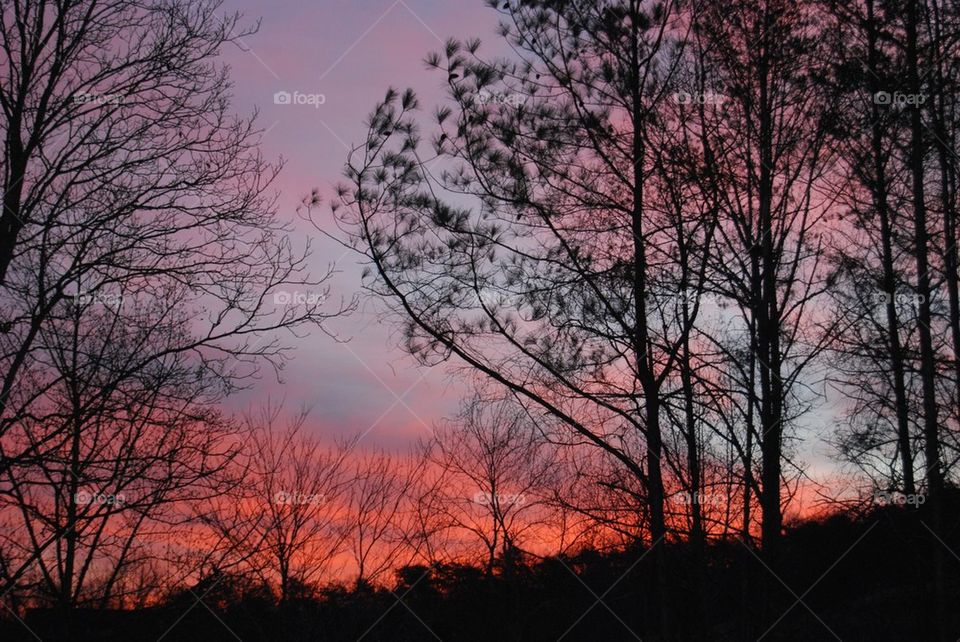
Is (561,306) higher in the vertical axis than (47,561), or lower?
higher

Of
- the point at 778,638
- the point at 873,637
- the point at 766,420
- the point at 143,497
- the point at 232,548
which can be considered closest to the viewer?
the point at 143,497

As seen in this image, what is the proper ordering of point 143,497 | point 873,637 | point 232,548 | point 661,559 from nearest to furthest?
point 143,497 → point 661,559 → point 232,548 → point 873,637

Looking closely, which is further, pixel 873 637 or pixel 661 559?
pixel 873 637

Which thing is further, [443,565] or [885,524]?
[443,565]

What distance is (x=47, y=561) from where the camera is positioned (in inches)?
421

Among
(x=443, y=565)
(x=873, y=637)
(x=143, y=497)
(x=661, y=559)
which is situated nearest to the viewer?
(x=143, y=497)

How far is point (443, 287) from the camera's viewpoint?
9.32 metres

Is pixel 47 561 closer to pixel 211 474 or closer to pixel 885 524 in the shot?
pixel 211 474

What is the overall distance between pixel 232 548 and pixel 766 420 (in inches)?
297

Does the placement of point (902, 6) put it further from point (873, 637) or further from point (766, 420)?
point (873, 637)

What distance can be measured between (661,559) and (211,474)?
15.4ft

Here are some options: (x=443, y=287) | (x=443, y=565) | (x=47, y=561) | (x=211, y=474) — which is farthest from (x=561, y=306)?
(x=443, y=565)

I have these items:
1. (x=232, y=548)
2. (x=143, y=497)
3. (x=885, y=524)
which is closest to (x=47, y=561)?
(x=232, y=548)

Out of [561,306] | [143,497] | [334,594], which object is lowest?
[334,594]
